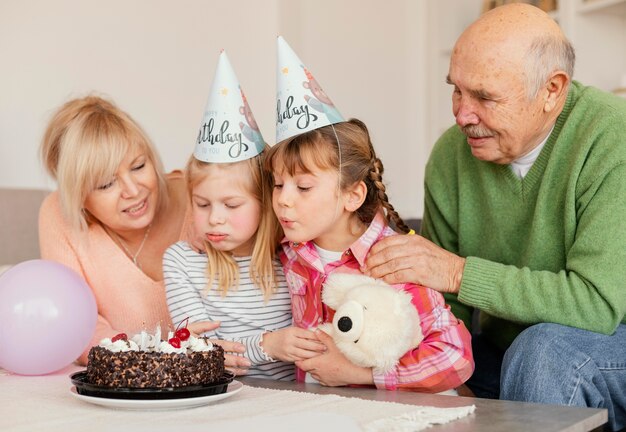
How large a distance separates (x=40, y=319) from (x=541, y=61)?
3.91ft

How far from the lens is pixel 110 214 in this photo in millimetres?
2168

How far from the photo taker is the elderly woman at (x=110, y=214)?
2117 millimetres

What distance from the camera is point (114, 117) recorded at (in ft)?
7.18

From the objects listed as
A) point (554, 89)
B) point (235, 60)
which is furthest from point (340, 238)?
point (235, 60)

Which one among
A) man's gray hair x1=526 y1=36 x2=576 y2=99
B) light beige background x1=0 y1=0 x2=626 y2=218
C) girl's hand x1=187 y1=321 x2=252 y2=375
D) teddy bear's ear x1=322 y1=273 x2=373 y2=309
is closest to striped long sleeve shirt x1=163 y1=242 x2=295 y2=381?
girl's hand x1=187 y1=321 x2=252 y2=375

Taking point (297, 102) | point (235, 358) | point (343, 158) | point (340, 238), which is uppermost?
point (297, 102)

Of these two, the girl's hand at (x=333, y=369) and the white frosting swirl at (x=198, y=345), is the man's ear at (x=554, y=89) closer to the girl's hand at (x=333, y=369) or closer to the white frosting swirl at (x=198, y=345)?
the girl's hand at (x=333, y=369)

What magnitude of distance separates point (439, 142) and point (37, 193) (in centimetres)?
135

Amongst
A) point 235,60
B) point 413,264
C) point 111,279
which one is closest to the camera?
point 413,264

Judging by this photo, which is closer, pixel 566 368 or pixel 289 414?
pixel 289 414

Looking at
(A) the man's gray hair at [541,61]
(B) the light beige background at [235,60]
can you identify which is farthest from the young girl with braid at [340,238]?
(B) the light beige background at [235,60]

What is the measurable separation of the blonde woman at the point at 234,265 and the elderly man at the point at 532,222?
0.30m

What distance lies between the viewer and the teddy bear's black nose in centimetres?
149

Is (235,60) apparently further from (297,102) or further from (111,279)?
(297,102)
